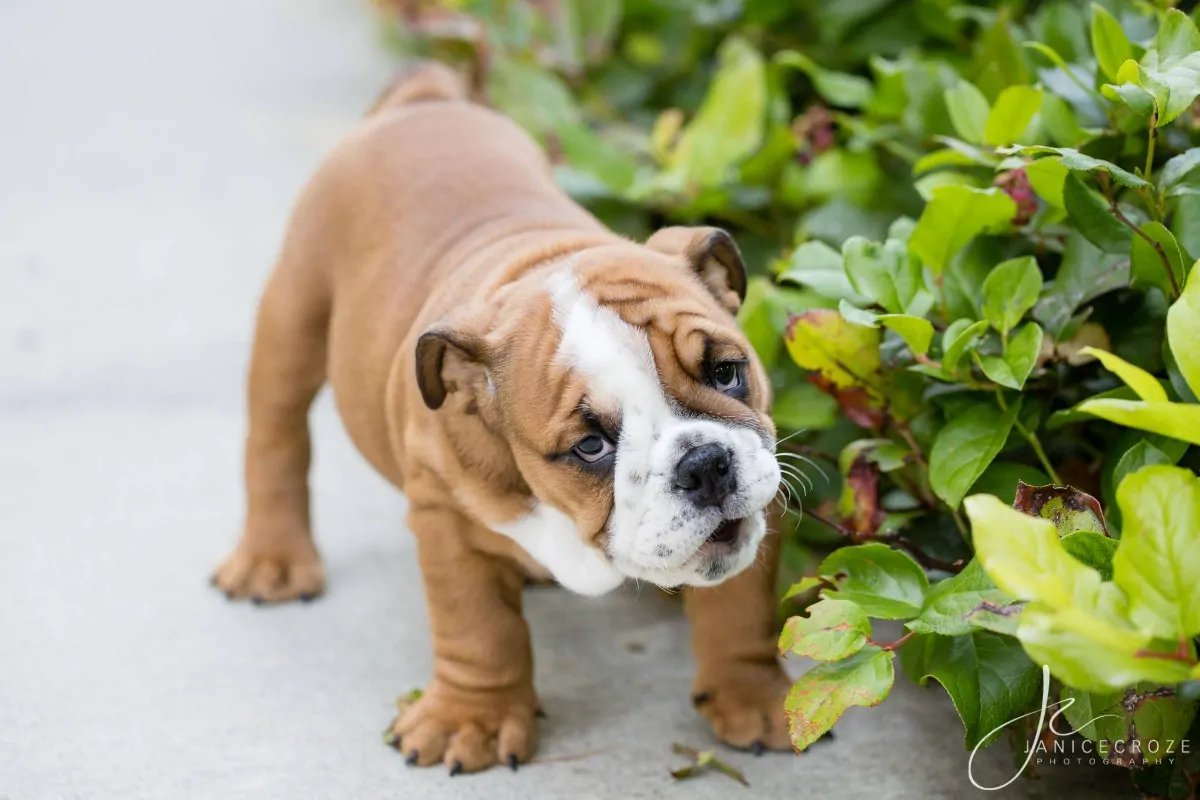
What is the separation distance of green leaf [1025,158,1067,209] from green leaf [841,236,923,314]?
31 cm

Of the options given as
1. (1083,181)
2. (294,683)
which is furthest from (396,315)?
(1083,181)

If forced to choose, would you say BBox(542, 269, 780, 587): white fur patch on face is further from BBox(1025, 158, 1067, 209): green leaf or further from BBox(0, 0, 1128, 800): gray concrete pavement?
BBox(1025, 158, 1067, 209): green leaf

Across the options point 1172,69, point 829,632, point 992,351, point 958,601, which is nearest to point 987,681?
point 958,601

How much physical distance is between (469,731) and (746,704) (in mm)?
606

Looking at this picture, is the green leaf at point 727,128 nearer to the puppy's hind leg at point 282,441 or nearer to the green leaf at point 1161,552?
the puppy's hind leg at point 282,441

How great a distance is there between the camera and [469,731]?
294 cm

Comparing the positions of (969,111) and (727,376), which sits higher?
(969,111)

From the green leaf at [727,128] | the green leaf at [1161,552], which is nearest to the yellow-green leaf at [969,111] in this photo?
the green leaf at [727,128]

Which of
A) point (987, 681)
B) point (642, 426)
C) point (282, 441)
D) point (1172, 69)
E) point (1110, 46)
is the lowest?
point (282, 441)

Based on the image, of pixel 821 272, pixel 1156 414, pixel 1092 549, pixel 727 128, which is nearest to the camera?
pixel 1156 414

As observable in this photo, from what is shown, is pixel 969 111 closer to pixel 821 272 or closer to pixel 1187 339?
pixel 821 272

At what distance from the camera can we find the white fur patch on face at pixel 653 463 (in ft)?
8.19

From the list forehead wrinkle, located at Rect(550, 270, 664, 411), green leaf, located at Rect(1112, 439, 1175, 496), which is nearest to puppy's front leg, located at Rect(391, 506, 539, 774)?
forehead wrinkle, located at Rect(550, 270, 664, 411)

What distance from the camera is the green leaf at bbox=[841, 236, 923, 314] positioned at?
9.46 feet
